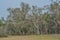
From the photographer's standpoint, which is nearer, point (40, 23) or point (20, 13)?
point (40, 23)

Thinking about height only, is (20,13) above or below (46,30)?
above

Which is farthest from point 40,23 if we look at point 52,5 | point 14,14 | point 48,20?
point 14,14

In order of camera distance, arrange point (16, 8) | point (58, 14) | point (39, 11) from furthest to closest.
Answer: point (16, 8) < point (39, 11) < point (58, 14)

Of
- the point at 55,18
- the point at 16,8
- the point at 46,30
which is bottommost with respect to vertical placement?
the point at 46,30

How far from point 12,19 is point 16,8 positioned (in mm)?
2739

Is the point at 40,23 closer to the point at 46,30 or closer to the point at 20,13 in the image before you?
the point at 46,30

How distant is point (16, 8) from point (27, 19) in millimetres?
4411

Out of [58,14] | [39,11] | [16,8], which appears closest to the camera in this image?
[58,14]

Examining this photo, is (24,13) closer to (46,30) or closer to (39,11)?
(39,11)

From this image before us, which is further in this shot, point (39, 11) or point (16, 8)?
point (16, 8)

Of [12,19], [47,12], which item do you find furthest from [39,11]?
[12,19]

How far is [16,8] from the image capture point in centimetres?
3897

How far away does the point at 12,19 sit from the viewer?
3928cm

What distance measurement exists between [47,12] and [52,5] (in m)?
1.85
